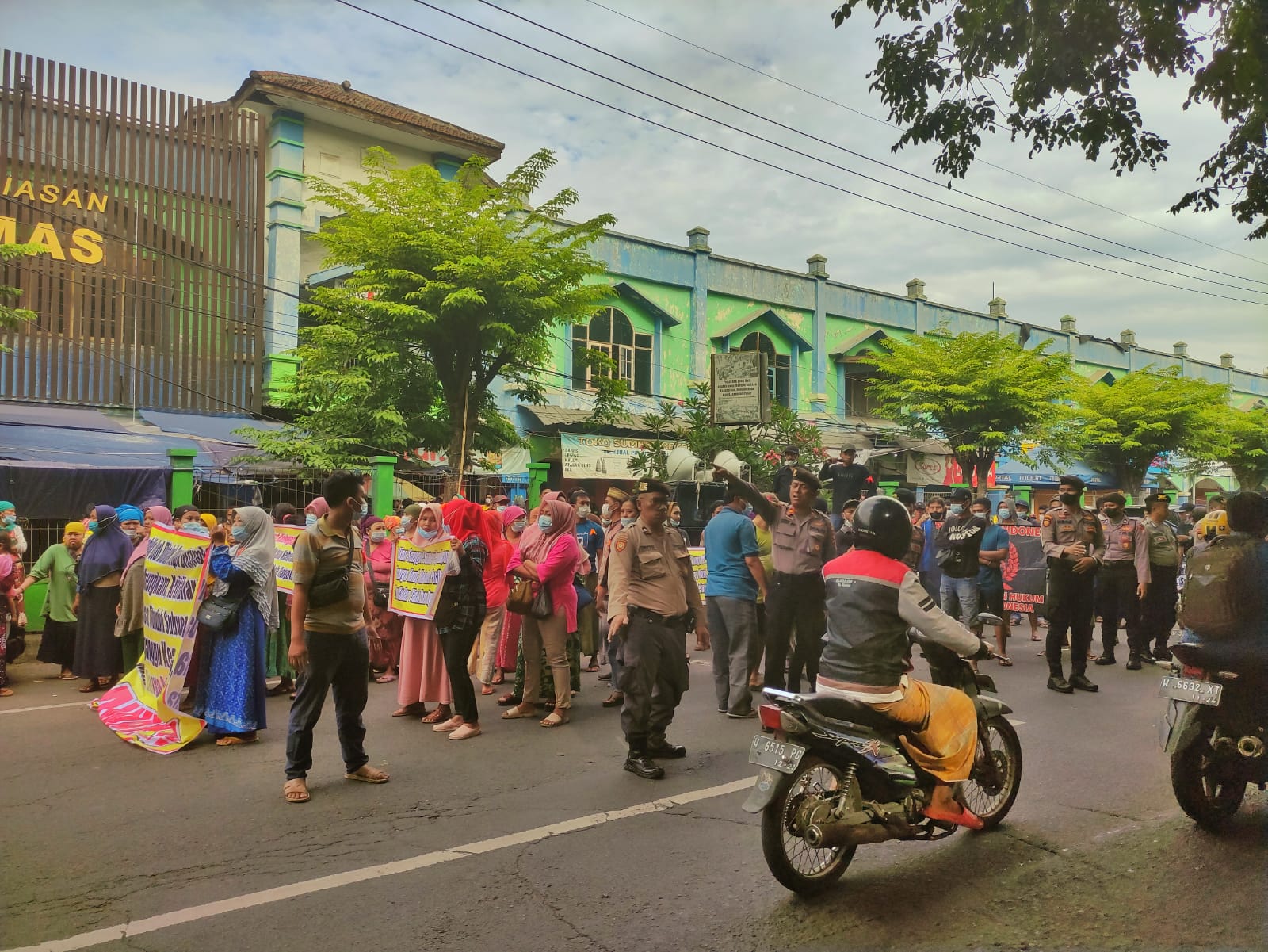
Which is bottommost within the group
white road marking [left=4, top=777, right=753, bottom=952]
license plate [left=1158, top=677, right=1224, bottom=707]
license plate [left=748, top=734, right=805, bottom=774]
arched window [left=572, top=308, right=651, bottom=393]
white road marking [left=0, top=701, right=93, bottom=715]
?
white road marking [left=0, top=701, right=93, bottom=715]

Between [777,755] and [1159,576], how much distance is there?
8.17 meters

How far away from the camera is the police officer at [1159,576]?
10117mm

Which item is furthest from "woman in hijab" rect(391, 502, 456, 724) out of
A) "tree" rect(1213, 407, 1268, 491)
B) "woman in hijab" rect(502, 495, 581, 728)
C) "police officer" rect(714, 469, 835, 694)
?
"tree" rect(1213, 407, 1268, 491)

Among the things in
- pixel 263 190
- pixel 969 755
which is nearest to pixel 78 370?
pixel 263 190

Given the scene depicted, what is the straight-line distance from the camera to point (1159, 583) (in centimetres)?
1021

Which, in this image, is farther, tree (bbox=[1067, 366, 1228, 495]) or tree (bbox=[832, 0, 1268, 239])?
tree (bbox=[1067, 366, 1228, 495])

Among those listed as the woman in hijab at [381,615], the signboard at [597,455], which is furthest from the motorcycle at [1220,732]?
the signboard at [597,455]

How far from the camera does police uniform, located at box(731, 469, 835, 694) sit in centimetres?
739

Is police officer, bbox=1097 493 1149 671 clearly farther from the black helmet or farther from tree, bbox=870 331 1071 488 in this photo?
tree, bbox=870 331 1071 488

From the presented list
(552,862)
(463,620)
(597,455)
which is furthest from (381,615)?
(597,455)

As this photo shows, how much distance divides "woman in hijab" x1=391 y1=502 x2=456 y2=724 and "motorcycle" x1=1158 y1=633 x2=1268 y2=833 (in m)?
5.05

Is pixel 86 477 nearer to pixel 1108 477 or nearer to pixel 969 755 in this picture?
pixel 969 755

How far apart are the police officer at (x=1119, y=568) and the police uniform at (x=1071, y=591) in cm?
145

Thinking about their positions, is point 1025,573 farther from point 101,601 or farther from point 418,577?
point 101,601
